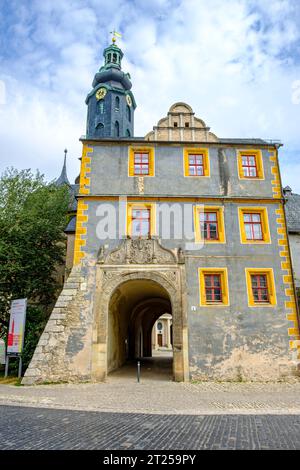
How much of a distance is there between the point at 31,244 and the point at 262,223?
11.9 meters

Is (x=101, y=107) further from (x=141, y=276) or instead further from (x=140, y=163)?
(x=141, y=276)

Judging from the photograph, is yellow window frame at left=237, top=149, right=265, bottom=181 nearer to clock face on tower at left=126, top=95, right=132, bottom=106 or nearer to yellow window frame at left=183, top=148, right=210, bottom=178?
yellow window frame at left=183, top=148, right=210, bottom=178

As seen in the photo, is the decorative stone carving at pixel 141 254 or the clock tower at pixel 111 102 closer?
the decorative stone carving at pixel 141 254

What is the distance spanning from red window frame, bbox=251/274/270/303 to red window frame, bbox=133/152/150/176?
7.08m

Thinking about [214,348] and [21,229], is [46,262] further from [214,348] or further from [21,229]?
[214,348]

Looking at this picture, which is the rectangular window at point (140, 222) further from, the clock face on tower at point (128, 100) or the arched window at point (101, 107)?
the clock face on tower at point (128, 100)

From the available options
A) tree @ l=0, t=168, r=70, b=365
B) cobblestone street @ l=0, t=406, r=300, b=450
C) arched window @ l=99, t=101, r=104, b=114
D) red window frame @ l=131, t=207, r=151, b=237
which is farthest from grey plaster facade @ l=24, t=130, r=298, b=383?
arched window @ l=99, t=101, r=104, b=114

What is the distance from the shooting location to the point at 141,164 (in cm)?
1644

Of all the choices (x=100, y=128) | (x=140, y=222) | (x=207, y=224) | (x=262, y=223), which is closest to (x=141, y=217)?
(x=140, y=222)

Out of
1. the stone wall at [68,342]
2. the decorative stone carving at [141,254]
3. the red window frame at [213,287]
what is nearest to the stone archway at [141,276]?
the decorative stone carving at [141,254]

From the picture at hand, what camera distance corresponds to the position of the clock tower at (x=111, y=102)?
124 feet

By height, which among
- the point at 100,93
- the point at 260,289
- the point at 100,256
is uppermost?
the point at 100,93

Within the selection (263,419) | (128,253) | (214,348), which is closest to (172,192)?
(128,253)

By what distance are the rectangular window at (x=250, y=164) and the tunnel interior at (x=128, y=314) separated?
7.00 m
